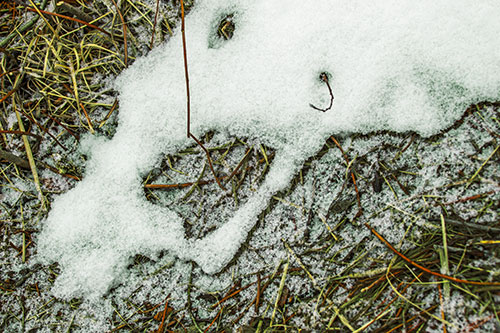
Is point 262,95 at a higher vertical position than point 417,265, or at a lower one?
higher

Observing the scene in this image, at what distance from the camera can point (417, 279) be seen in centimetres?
125

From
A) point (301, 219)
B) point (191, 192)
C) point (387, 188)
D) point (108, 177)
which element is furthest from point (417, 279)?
point (108, 177)

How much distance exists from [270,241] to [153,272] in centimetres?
56

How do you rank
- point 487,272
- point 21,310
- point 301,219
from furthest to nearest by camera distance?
point 21,310, point 301,219, point 487,272

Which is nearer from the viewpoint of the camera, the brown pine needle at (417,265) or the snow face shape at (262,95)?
the brown pine needle at (417,265)

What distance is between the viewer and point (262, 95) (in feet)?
4.62

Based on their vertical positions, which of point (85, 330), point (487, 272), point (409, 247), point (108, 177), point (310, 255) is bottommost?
point (487, 272)

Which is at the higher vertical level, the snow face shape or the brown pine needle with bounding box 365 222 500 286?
the snow face shape

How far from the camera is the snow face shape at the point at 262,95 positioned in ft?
4.36

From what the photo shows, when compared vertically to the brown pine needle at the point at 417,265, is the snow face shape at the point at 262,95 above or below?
above

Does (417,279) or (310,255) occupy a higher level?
(310,255)

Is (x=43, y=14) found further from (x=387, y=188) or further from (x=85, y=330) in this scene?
(x=387, y=188)

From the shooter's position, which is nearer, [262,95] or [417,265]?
[417,265]

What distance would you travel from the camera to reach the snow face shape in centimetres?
133
